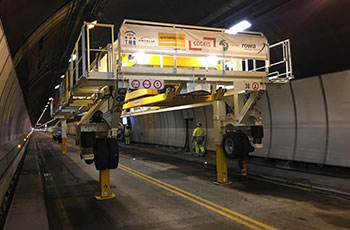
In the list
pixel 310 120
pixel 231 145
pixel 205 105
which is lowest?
pixel 231 145

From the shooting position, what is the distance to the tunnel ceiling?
8191 millimetres

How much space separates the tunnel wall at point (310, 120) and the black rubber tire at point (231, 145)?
2.39 meters

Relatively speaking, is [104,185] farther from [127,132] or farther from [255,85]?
[127,132]

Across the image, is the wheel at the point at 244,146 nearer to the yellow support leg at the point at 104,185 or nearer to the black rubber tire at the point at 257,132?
the black rubber tire at the point at 257,132

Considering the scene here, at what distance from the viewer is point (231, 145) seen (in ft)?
30.8

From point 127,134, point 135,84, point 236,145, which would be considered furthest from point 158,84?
point 127,134

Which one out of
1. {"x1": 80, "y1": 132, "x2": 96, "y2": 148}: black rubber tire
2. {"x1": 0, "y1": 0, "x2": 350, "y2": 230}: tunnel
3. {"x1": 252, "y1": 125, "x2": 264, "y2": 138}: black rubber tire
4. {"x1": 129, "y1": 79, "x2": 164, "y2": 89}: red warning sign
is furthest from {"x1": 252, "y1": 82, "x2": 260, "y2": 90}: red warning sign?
{"x1": 80, "y1": 132, "x2": 96, "y2": 148}: black rubber tire

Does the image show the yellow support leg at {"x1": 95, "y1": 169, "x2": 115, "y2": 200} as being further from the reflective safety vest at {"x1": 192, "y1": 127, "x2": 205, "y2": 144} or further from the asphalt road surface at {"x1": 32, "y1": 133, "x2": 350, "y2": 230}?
the reflective safety vest at {"x1": 192, "y1": 127, "x2": 205, "y2": 144}

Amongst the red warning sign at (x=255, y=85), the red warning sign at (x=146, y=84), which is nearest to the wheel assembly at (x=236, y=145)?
the red warning sign at (x=255, y=85)

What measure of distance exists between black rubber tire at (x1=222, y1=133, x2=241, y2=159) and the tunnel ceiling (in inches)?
189

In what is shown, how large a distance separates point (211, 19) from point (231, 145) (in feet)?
22.5

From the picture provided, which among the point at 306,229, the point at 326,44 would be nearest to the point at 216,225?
the point at 306,229

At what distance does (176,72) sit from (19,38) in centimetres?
444

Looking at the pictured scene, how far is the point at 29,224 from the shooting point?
5.57 meters
